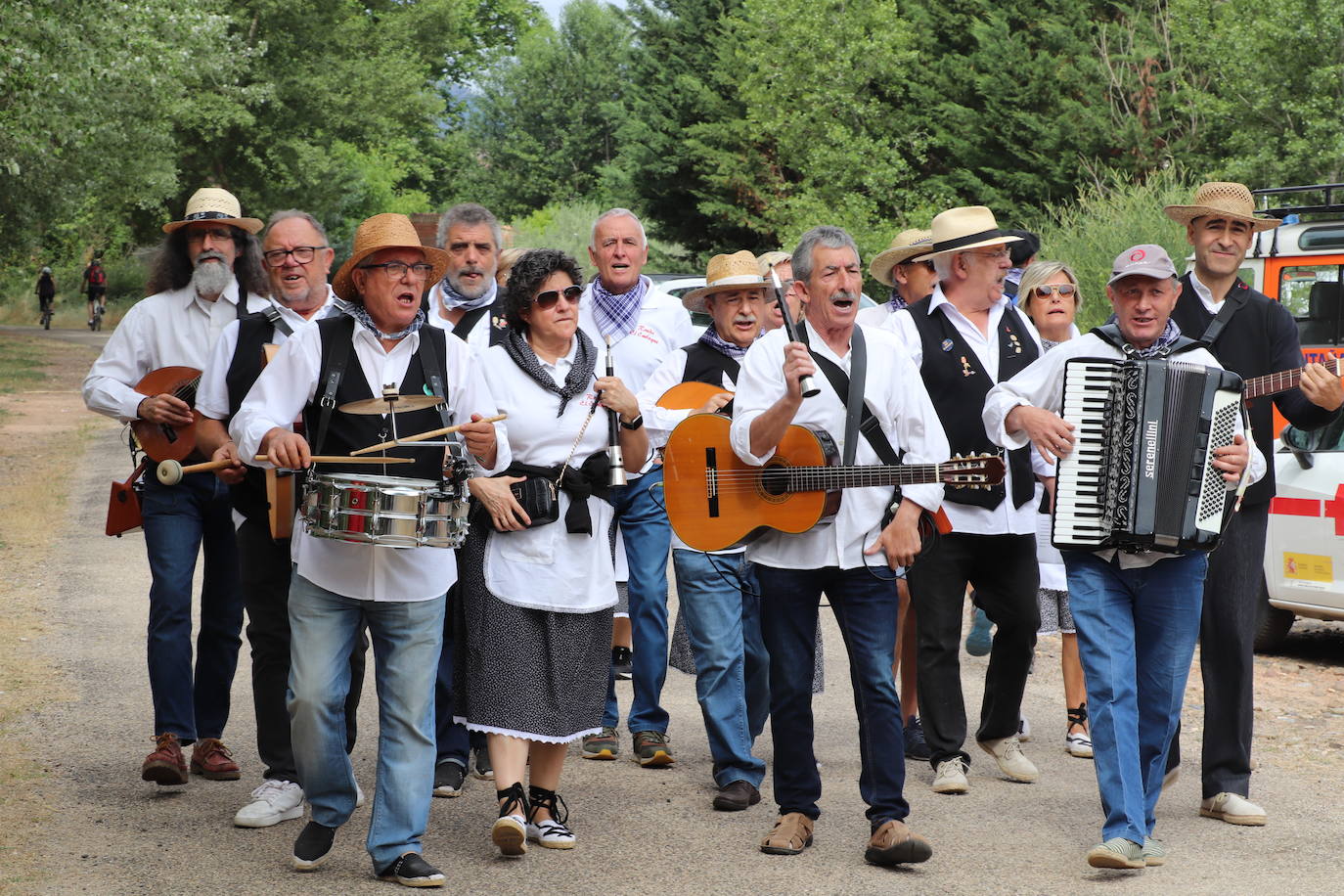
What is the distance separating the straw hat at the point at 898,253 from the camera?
834 centimetres

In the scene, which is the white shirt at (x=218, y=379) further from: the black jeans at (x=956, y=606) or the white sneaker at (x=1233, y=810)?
the white sneaker at (x=1233, y=810)

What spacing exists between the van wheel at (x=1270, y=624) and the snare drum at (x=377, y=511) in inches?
253

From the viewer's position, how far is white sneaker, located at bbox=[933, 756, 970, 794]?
686 cm

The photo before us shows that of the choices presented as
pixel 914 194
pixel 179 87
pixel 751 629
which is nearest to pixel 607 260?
pixel 751 629

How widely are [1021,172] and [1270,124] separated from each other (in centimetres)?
895

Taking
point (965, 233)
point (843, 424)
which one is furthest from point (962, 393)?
point (843, 424)

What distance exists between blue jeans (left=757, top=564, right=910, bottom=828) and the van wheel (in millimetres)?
4929

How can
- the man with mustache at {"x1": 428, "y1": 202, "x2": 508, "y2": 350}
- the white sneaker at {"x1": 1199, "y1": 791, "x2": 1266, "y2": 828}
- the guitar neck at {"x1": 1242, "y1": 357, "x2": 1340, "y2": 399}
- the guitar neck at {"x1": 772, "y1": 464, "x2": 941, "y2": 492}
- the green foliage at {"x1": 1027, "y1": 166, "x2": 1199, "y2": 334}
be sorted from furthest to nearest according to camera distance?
the green foliage at {"x1": 1027, "y1": 166, "x2": 1199, "y2": 334}, the man with mustache at {"x1": 428, "y1": 202, "x2": 508, "y2": 350}, the white sneaker at {"x1": 1199, "y1": 791, "x2": 1266, "y2": 828}, the guitar neck at {"x1": 1242, "y1": 357, "x2": 1340, "y2": 399}, the guitar neck at {"x1": 772, "y1": 464, "x2": 941, "y2": 492}

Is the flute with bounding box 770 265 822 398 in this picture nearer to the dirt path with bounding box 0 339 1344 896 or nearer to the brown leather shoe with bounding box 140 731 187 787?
the dirt path with bounding box 0 339 1344 896

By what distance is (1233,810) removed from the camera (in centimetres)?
641

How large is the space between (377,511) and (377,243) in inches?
40.4

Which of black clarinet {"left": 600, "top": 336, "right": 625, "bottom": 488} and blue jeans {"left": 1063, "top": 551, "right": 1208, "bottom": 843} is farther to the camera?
black clarinet {"left": 600, "top": 336, "right": 625, "bottom": 488}

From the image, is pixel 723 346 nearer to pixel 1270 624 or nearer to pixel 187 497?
pixel 187 497

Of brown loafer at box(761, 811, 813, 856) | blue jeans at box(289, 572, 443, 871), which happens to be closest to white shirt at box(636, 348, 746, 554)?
brown loafer at box(761, 811, 813, 856)
